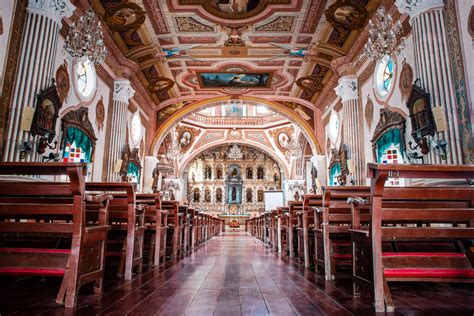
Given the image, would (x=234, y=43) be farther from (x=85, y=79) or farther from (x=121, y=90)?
(x=85, y=79)

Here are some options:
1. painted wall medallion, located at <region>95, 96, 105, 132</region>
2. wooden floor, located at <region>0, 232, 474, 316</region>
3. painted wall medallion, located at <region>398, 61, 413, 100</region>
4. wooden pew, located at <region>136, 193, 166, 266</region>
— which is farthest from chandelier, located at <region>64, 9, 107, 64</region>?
painted wall medallion, located at <region>398, 61, 413, 100</region>

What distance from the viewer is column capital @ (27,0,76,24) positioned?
566 centimetres

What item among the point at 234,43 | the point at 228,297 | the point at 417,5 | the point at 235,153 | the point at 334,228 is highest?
→ the point at 234,43

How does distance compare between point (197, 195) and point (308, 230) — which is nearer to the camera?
point (308, 230)

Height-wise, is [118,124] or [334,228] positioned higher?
[118,124]

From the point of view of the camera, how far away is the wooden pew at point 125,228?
10.7ft

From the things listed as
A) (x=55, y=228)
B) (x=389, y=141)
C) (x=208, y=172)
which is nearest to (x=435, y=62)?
(x=389, y=141)

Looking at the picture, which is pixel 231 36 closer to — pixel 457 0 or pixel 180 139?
pixel 457 0

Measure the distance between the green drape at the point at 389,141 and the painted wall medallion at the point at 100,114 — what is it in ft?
22.8

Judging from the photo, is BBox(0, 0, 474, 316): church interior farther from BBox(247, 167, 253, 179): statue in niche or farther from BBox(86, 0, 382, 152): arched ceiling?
BBox(247, 167, 253, 179): statue in niche

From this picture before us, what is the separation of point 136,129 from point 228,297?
10.4 meters

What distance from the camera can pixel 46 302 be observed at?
2.25 m

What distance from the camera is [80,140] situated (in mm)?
7898

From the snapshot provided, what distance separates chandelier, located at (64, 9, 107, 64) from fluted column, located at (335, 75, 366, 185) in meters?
6.63
